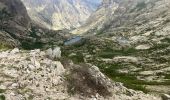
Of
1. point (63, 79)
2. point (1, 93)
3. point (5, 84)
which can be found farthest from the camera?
point (63, 79)

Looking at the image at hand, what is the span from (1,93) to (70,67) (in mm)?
15619

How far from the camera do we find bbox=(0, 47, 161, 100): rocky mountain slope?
176ft

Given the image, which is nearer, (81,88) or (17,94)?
(17,94)

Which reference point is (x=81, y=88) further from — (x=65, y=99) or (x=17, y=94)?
(x=17, y=94)

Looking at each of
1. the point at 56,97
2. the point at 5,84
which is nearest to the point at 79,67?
the point at 56,97

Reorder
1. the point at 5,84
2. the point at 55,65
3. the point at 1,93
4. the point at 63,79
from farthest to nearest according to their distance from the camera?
1. the point at 55,65
2. the point at 63,79
3. the point at 5,84
4. the point at 1,93

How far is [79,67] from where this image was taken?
6194 centimetres

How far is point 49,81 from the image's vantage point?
5719 centimetres

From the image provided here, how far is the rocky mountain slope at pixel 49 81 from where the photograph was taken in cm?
5369

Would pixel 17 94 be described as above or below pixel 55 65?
below

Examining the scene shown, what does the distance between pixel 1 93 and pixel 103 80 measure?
20335 millimetres

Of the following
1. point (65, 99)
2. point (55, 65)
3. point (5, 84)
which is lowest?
point (65, 99)

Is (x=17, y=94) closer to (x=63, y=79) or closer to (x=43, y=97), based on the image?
(x=43, y=97)

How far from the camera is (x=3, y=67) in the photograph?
60844mm
